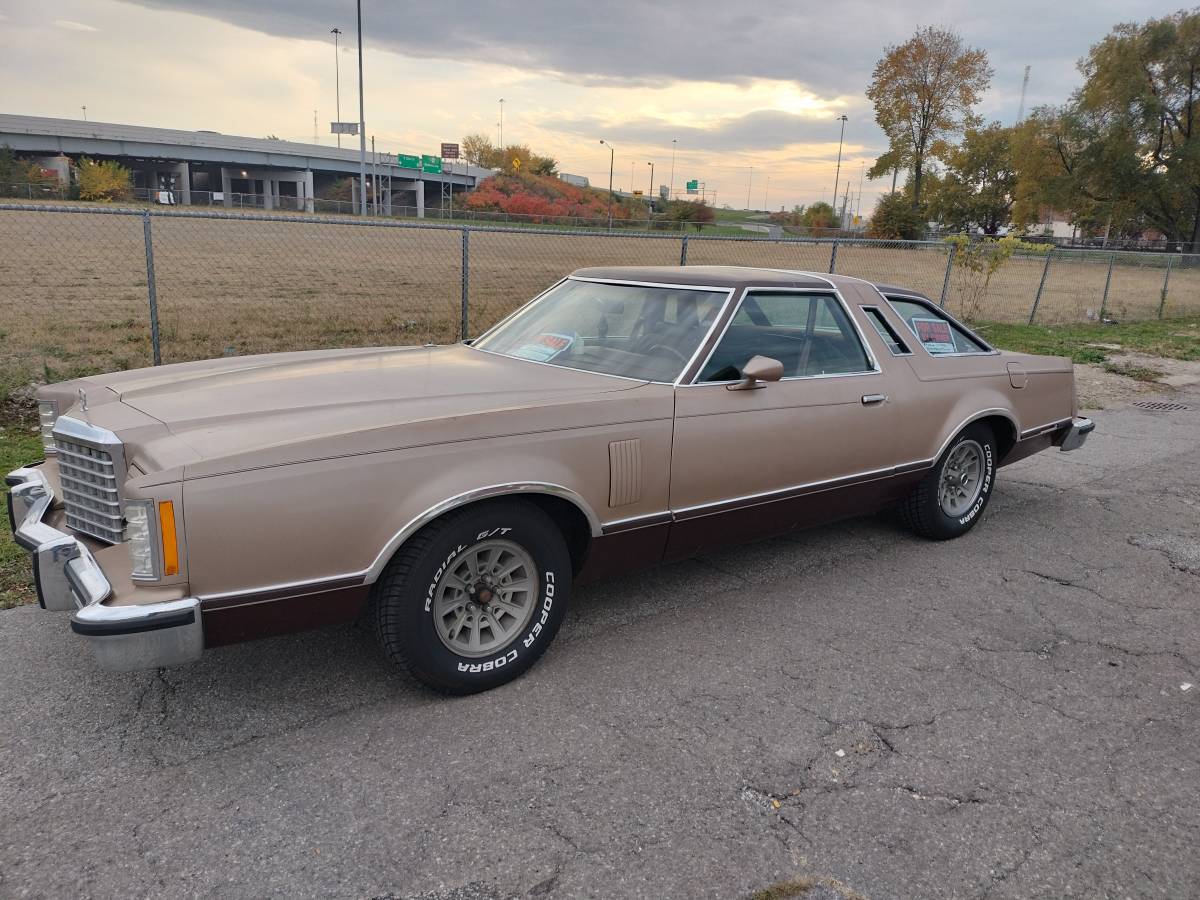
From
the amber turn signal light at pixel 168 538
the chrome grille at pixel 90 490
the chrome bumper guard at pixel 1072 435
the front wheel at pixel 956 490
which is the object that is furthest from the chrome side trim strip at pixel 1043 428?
the chrome grille at pixel 90 490

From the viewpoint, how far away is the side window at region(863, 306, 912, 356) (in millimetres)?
4535

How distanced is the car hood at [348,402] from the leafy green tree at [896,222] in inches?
1879

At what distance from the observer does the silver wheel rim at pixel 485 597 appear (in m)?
3.01

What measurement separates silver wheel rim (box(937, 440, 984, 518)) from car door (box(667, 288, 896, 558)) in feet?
2.31

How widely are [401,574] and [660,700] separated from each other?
1077 mm

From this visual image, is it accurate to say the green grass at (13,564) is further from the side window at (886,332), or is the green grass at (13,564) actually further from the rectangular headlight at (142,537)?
the side window at (886,332)

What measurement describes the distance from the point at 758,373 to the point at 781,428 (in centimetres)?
36

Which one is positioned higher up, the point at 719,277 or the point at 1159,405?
the point at 719,277

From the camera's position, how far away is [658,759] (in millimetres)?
2785

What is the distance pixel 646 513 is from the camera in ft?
11.3

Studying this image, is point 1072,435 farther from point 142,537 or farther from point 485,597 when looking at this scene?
point 142,537

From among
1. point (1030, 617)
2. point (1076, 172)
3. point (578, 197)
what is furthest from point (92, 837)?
point (578, 197)

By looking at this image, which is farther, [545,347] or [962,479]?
[962,479]

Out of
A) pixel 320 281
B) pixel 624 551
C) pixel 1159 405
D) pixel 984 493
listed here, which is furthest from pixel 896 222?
pixel 624 551
